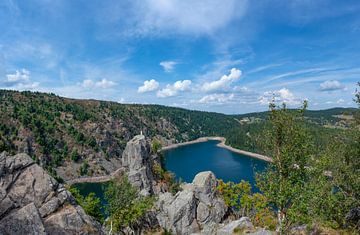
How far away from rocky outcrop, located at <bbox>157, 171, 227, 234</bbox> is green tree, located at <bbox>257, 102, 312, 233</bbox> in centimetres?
2580

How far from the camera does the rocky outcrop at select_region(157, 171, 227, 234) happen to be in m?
48.7

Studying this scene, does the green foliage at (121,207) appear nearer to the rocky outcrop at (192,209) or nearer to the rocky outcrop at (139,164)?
the rocky outcrop at (192,209)

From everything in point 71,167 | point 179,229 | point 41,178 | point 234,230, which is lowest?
point 71,167

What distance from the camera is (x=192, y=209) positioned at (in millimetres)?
50406

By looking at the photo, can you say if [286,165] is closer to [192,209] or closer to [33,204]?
[33,204]

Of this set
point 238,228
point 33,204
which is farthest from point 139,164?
point 33,204

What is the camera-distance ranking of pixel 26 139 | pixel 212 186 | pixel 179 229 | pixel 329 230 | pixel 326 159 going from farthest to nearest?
pixel 26 139 → pixel 212 186 → pixel 179 229 → pixel 329 230 → pixel 326 159

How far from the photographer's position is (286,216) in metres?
21.7

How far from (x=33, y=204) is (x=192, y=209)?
3618 cm

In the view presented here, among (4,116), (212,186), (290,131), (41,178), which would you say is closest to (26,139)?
(4,116)

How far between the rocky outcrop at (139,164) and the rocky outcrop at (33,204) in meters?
66.1

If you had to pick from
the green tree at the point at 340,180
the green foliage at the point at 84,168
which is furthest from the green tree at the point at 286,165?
the green foliage at the point at 84,168

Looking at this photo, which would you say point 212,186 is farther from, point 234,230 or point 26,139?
point 26,139

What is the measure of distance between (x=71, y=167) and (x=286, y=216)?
168 metres
